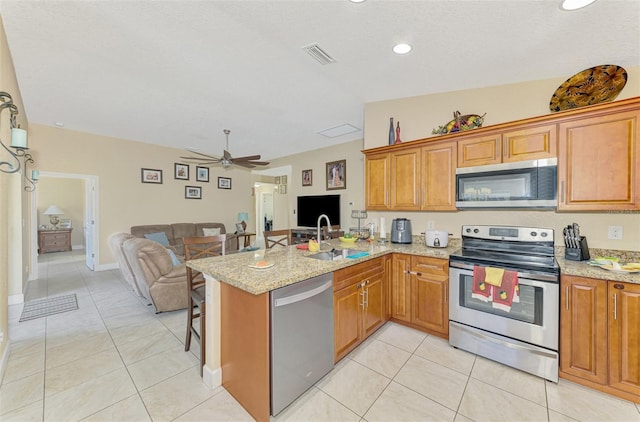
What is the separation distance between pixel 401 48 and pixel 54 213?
394 inches

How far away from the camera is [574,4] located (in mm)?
1674

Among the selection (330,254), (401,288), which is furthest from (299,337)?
(401,288)

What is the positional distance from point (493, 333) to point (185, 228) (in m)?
6.40

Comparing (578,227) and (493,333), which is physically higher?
(578,227)

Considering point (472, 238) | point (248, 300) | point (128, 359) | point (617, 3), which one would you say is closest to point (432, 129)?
point (472, 238)

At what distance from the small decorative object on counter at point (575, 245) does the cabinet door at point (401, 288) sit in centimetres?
132

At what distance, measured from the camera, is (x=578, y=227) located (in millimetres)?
2221

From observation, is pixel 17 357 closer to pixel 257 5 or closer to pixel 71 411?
pixel 71 411

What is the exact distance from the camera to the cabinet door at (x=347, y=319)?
2.03 meters

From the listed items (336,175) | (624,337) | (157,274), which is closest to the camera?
(624,337)

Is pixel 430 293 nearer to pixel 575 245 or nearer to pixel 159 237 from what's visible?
pixel 575 245

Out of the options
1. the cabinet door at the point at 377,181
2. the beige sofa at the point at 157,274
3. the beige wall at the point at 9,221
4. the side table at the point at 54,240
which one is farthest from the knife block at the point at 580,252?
the side table at the point at 54,240

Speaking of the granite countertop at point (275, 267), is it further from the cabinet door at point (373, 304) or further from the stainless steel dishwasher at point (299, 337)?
the cabinet door at point (373, 304)

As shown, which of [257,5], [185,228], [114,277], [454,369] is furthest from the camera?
[185,228]
